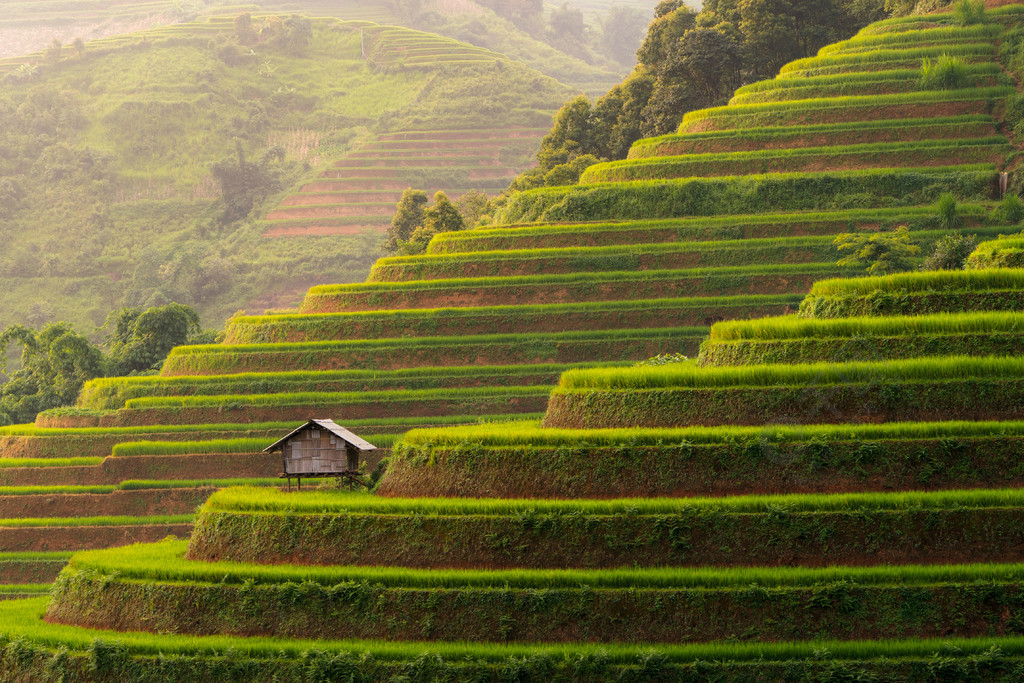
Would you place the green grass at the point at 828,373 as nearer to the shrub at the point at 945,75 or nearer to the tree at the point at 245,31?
the shrub at the point at 945,75

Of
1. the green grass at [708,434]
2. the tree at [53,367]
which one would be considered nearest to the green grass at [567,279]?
the tree at [53,367]

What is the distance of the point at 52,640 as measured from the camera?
46.2ft

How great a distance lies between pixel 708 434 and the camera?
552 inches

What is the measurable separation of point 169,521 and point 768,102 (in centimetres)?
2682

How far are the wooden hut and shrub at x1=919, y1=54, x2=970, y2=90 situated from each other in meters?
28.5

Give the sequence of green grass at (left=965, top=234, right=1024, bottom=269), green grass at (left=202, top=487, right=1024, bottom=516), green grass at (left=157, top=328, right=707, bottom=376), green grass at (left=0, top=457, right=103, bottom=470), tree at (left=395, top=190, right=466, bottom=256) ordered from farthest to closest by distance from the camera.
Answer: tree at (left=395, top=190, right=466, bottom=256) < green grass at (left=157, top=328, right=707, bottom=376) < green grass at (left=0, top=457, right=103, bottom=470) < green grass at (left=965, top=234, right=1024, bottom=269) < green grass at (left=202, top=487, right=1024, bottom=516)

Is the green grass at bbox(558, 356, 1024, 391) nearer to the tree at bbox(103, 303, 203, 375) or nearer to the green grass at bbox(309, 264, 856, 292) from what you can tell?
the green grass at bbox(309, 264, 856, 292)

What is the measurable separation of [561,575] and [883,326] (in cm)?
667

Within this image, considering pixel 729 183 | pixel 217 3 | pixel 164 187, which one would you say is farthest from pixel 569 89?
pixel 729 183

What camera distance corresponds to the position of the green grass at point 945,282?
16.2 m

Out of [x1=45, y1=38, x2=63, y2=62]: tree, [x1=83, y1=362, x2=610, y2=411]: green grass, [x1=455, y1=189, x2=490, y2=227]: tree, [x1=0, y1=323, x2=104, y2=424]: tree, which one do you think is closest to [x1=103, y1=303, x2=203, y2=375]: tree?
[x1=0, y1=323, x2=104, y2=424]: tree

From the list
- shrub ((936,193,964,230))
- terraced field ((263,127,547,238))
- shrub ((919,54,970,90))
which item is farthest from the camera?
terraced field ((263,127,547,238))

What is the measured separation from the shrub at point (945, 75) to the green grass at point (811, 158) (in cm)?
304

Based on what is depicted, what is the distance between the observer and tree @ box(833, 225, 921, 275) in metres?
27.2
